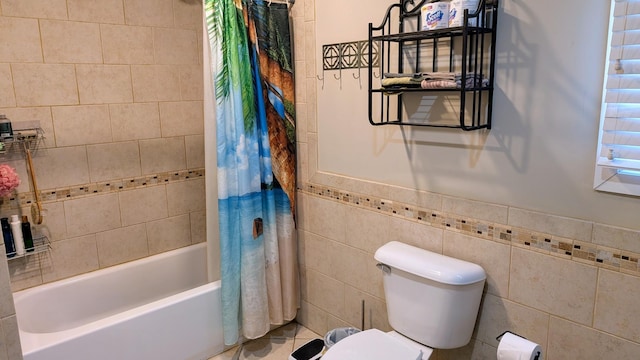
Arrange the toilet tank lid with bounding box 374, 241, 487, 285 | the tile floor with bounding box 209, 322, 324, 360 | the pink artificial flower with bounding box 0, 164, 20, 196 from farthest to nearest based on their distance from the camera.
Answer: the tile floor with bounding box 209, 322, 324, 360 → the pink artificial flower with bounding box 0, 164, 20, 196 → the toilet tank lid with bounding box 374, 241, 487, 285

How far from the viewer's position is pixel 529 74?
59.6 inches

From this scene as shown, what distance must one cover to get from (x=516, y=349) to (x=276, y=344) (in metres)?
1.53

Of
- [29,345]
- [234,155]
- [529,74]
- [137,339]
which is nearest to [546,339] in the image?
[529,74]

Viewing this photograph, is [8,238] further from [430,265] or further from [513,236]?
[513,236]

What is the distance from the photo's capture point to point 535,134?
1.53 meters

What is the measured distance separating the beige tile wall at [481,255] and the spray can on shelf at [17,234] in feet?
4.81

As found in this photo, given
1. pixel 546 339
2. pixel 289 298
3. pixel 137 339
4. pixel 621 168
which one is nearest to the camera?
pixel 621 168

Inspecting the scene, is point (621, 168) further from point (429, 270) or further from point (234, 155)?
point (234, 155)

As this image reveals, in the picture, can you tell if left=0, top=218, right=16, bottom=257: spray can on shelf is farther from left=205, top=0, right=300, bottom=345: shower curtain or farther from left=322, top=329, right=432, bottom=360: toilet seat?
left=322, top=329, right=432, bottom=360: toilet seat

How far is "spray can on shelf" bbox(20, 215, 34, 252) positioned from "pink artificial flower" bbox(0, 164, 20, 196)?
0.20m

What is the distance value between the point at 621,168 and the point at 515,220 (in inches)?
16.0

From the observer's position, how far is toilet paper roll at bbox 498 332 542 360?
1384mm

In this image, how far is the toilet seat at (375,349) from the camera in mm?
1675

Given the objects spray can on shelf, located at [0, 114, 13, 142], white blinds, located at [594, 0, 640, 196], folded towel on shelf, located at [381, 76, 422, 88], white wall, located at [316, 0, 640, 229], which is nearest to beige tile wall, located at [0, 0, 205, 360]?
spray can on shelf, located at [0, 114, 13, 142]
